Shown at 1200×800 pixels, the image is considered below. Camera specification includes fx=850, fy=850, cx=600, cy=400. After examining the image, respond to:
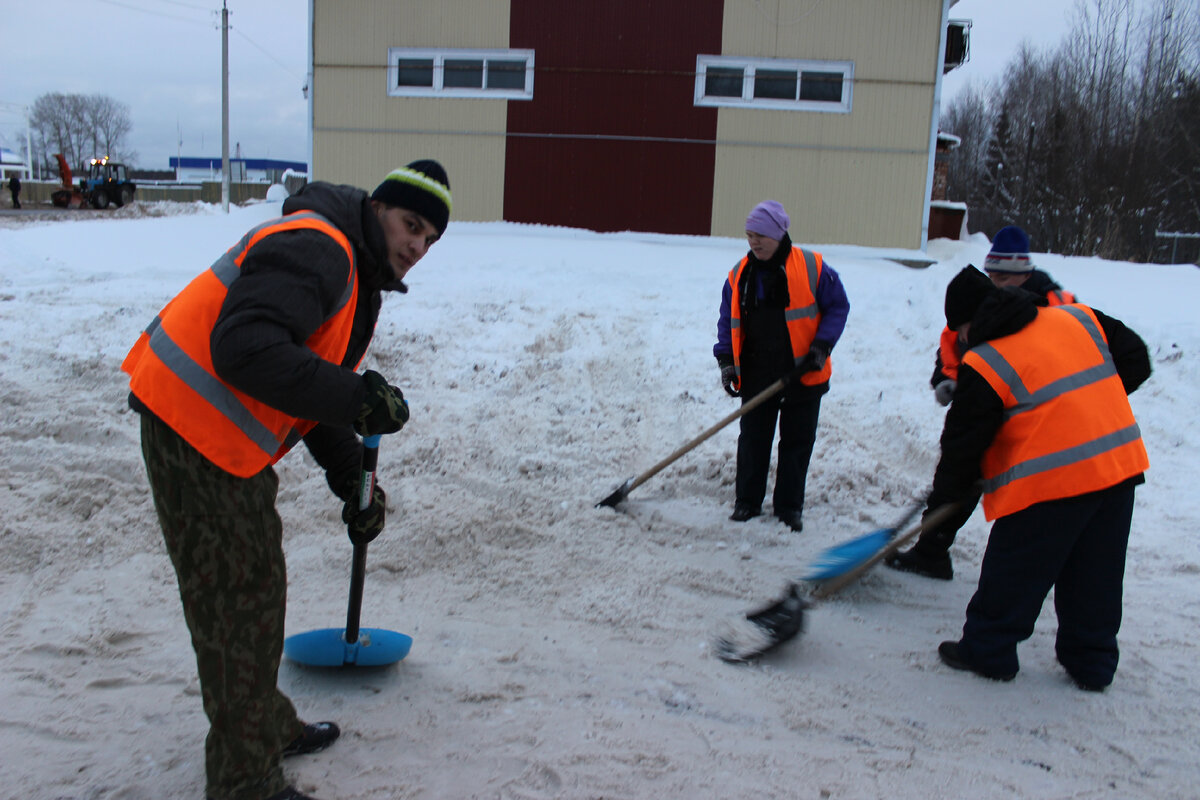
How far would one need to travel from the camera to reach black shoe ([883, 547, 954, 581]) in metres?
4.09

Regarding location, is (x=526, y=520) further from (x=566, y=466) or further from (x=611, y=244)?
(x=611, y=244)

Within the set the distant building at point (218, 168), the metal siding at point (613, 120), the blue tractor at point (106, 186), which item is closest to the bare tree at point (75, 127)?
the distant building at point (218, 168)

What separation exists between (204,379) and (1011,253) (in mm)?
3685

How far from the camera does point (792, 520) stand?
459cm

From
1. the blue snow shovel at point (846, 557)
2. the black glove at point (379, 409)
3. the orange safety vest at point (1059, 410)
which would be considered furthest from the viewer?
the blue snow shovel at point (846, 557)

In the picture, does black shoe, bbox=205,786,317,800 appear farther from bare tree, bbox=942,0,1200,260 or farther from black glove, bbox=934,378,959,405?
bare tree, bbox=942,0,1200,260

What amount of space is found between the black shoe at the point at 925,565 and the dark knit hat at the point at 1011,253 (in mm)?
1427

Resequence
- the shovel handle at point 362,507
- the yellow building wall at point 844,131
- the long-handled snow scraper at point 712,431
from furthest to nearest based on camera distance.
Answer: the yellow building wall at point 844,131, the long-handled snow scraper at point 712,431, the shovel handle at point 362,507

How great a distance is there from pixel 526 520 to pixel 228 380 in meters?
2.70

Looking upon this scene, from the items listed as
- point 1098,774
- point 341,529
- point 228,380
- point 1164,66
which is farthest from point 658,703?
point 1164,66

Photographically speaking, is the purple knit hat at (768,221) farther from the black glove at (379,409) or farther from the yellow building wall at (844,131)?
the yellow building wall at (844,131)

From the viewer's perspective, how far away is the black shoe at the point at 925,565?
4.09m

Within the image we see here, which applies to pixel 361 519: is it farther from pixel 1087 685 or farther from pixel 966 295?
pixel 1087 685

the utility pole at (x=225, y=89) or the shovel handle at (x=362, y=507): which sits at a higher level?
the utility pole at (x=225, y=89)
